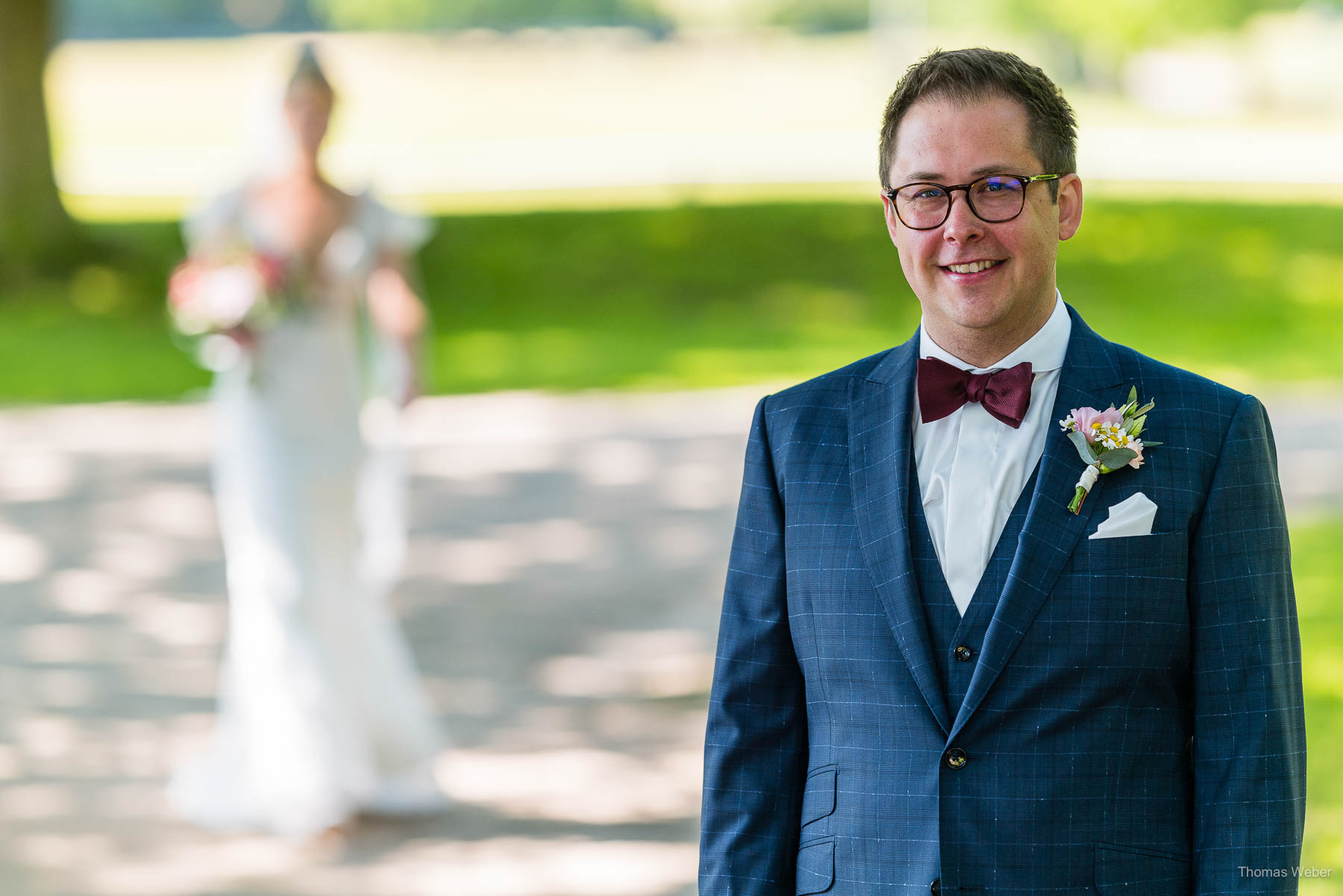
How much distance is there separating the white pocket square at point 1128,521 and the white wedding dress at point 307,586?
4716 millimetres

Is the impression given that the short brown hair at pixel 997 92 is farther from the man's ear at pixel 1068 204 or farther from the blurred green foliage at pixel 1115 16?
the blurred green foliage at pixel 1115 16

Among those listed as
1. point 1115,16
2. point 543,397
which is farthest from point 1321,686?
point 1115,16

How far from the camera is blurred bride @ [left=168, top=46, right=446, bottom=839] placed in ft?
21.8

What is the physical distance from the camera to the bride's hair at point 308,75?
21.0ft

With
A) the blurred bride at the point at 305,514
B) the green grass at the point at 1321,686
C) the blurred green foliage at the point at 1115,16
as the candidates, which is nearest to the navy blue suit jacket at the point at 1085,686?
the green grass at the point at 1321,686

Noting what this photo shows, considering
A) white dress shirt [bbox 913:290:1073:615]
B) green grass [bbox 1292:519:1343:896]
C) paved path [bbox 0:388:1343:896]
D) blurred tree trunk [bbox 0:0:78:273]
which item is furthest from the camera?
blurred tree trunk [bbox 0:0:78:273]

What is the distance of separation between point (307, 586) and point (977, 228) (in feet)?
15.7

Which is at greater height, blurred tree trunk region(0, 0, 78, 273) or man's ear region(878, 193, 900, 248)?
blurred tree trunk region(0, 0, 78, 273)

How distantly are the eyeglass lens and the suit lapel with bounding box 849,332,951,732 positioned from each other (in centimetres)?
28

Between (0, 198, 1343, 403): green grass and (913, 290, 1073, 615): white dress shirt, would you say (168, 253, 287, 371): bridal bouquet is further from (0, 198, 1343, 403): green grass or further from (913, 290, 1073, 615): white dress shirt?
(0, 198, 1343, 403): green grass

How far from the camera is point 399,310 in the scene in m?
6.83

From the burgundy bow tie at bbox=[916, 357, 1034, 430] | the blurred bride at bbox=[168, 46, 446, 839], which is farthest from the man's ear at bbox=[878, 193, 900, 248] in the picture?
the blurred bride at bbox=[168, 46, 446, 839]

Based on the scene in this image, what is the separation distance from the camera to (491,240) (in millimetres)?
25594

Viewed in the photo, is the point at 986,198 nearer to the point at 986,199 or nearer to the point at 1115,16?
the point at 986,199
